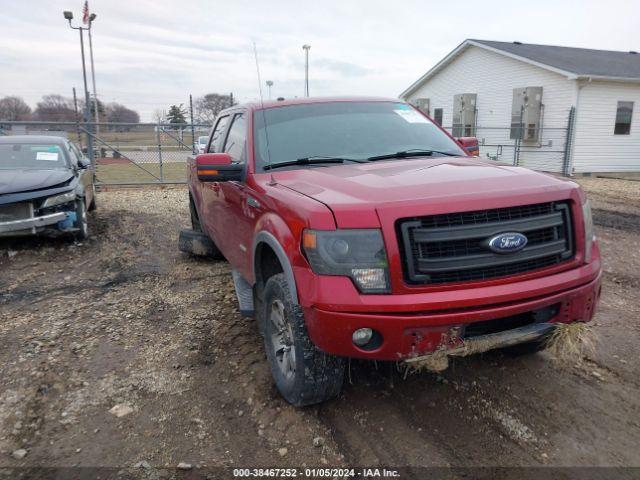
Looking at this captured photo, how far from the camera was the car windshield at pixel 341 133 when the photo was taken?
147 inches

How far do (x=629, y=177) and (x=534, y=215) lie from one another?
17.8m

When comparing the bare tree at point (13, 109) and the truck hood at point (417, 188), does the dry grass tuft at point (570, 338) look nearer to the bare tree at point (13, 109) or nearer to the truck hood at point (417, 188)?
the truck hood at point (417, 188)

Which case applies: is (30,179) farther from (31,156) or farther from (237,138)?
(237,138)

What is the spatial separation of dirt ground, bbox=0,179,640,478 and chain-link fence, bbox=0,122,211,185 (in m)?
10.6

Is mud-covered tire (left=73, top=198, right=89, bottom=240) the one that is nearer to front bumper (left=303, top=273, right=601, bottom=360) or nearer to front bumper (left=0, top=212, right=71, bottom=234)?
front bumper (left=0, top=212, right=71, bottom=234)

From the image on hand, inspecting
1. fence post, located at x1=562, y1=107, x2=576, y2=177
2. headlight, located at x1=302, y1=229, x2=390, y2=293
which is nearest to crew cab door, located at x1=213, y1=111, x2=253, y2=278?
headlight, located at x1=302, y1=229, x2=390, y2=293

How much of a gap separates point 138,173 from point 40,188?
1276 centimetres

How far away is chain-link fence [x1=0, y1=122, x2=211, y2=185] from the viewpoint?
1477cm

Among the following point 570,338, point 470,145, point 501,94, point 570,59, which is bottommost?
point 570,338

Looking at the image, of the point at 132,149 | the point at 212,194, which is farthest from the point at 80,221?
the point at 132,149

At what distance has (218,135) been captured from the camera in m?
5.25

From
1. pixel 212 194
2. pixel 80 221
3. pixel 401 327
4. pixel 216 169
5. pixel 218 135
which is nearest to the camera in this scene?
pixel 401 327

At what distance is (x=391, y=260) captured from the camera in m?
2.43

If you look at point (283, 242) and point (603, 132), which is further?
point (603, 132)
